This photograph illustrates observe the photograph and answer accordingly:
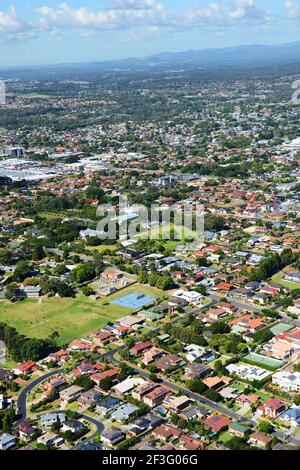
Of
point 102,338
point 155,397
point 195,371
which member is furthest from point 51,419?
point 102,338

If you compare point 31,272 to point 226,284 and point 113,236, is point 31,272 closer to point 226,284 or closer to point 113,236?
point 113,236

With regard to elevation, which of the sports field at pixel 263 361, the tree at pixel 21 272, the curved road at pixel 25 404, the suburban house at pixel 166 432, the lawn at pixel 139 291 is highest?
the tree at pixel 21 272

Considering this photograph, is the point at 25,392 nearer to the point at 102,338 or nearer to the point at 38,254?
the point at 102,338

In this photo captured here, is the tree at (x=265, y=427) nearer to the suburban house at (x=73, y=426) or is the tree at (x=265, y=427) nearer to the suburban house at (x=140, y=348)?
the suburban house at (x=73, y=426)

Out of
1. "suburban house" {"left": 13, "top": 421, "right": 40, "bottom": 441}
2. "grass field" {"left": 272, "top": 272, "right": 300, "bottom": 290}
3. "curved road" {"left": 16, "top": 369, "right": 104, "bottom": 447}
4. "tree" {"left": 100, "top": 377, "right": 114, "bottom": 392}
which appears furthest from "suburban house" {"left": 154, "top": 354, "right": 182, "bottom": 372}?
"grass field" {"left": 272, "top": 272, "right": 300, "bottom": 290}

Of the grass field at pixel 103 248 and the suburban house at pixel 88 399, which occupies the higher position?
the grass field at pixel 103 248

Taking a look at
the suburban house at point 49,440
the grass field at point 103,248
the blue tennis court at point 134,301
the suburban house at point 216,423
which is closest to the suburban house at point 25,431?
the suburban house at point 49,440

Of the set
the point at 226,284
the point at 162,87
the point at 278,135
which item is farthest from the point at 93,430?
the point at 162,87
